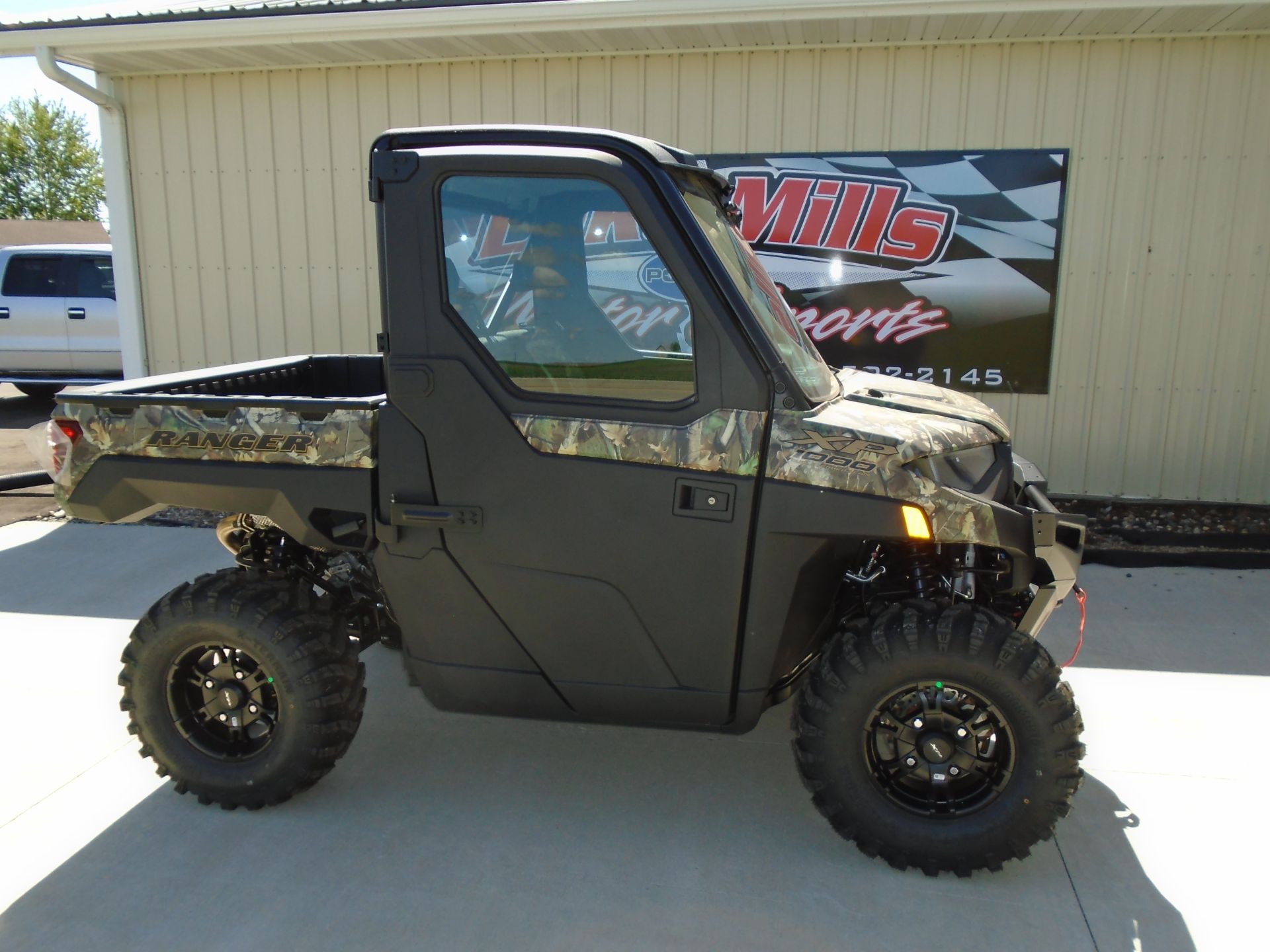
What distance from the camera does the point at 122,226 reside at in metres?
7.66

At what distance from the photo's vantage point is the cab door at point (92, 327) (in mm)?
12008

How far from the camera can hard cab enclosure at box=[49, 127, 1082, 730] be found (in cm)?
276

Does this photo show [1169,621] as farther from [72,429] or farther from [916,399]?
[72,429]

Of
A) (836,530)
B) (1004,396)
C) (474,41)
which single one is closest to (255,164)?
(474,41)

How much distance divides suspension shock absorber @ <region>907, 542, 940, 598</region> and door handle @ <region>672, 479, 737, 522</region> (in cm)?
67

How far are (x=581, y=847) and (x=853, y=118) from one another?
→ 5563 mm

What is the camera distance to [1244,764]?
142 inches

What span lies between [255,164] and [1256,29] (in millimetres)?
7191

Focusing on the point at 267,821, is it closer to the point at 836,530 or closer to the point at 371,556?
the point at 371,556

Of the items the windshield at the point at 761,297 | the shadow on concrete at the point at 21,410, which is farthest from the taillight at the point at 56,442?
the shadow on concrete at the point at 21,410

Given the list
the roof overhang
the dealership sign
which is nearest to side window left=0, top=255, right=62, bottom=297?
the roof overhang

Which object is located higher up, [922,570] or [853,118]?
[853,118]

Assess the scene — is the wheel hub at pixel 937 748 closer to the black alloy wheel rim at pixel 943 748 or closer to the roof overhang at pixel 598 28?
the black alloy wheel rim at pixel 943 748

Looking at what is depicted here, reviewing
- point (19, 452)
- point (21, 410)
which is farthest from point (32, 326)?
point (19, 452)
